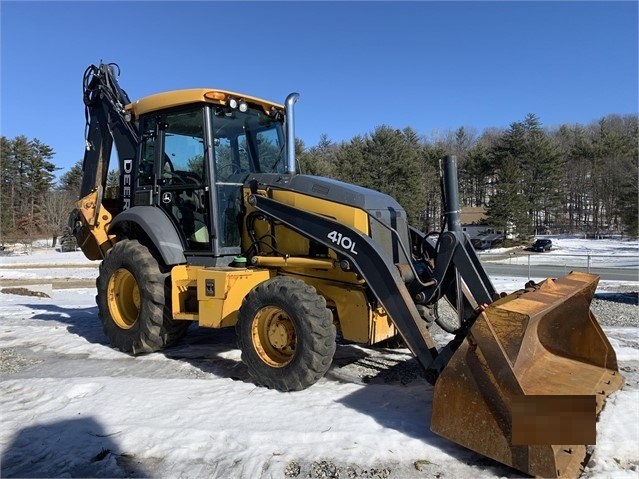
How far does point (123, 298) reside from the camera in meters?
6.46

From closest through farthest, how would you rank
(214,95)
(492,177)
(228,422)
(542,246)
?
(228,422) < (214,95) < (542,246) < (492,177)

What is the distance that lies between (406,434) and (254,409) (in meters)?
1.34

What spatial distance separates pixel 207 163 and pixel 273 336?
6.91ft

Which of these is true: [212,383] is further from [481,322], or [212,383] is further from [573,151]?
[573,151]

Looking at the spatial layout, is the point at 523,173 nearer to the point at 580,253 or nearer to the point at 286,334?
the point at 580,253

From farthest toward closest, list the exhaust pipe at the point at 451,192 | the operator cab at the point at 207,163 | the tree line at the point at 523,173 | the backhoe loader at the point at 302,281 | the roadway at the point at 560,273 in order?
the tree line at the point at 523,173
the roadway at the point at 560,273
the operator cab at the point at 207,163
the exhaust pipe at the point at 451,192
the backhoe loader at the point at 302,281

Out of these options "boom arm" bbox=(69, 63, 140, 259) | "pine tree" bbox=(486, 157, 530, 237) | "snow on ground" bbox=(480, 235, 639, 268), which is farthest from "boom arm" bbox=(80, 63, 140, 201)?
"pine tree" bbox=(486, 157, 530, 237)

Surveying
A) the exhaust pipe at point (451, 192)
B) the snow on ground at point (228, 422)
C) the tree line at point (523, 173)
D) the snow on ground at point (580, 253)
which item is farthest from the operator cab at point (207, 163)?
the tree line at point (523, 173)

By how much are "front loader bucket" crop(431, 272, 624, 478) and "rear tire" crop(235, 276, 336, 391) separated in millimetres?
1262

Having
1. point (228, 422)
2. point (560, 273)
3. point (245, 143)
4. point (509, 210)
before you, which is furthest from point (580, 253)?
point (228, 422)

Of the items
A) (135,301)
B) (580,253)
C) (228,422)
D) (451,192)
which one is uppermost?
(451,192)

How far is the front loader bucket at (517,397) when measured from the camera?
300 centimetres

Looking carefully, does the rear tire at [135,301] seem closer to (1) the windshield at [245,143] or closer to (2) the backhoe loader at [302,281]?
(2) the backhoe loader at [302,281]

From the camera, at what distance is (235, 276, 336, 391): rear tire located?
438 cm
